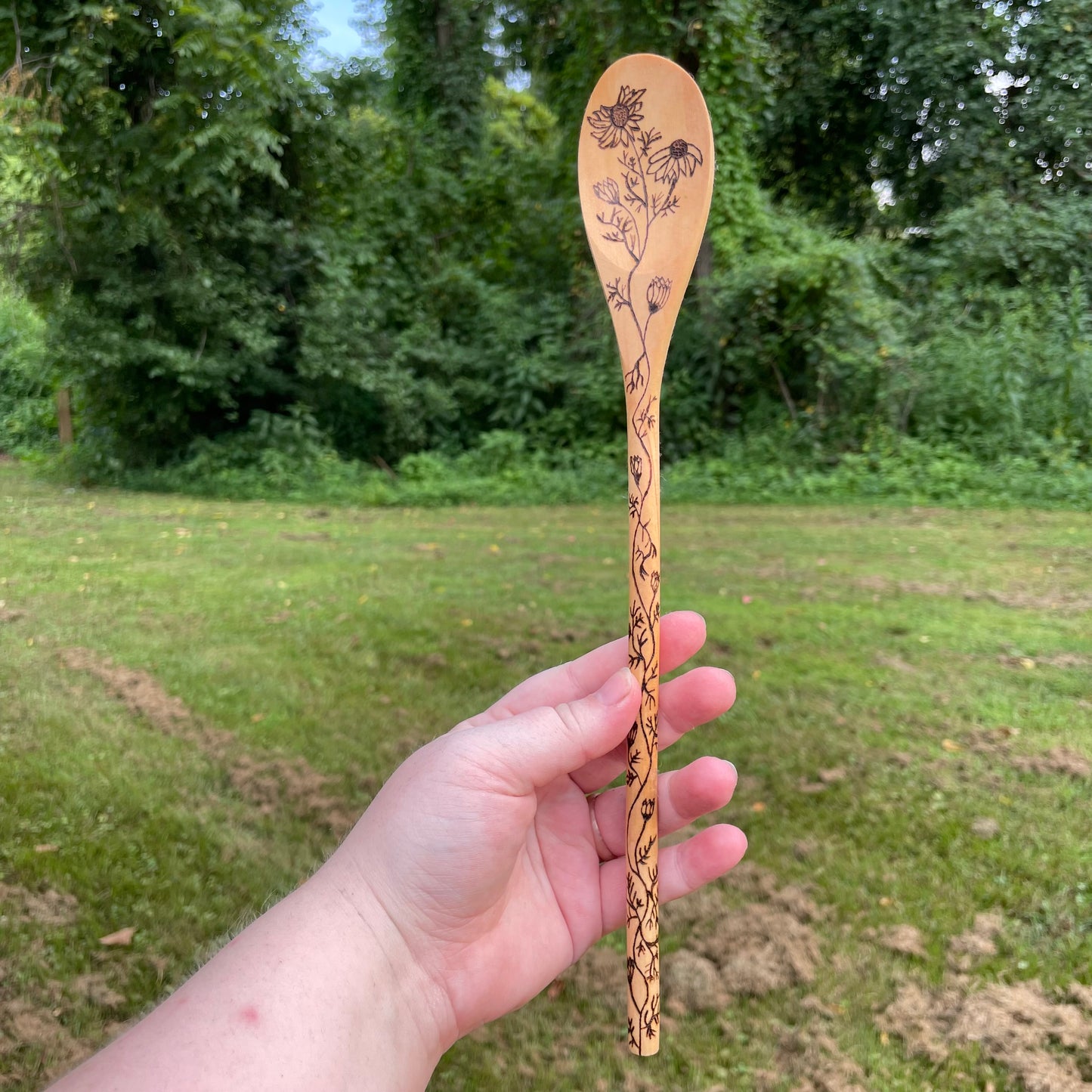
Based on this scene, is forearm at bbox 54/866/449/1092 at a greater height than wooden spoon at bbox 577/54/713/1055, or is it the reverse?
wooden spoon at bbox 577/54/713/1055

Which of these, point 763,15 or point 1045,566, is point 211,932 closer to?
point 1045,566

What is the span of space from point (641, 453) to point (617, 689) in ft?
1.42

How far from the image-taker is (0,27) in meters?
3.86

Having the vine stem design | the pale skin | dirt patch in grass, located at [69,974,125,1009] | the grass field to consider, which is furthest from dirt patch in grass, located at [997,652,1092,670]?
dirt patch in grass, located at [69,974,125,1009]

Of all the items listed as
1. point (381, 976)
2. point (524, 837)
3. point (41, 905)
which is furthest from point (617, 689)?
point (41, 905)

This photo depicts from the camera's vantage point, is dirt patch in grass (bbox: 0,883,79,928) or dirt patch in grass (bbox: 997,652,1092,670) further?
dirt patch in grass (bbox: 997,652,1092,670)

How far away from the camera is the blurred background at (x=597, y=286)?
298 inches

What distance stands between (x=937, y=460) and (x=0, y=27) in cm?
701

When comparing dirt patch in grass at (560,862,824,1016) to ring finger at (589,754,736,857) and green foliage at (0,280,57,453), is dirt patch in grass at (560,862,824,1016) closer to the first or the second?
ring finger at (589,754,736,857)

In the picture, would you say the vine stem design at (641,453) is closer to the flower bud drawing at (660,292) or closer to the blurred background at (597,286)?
the flower bud drawing at (660,292)

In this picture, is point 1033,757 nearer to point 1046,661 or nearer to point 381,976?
point 1046,661

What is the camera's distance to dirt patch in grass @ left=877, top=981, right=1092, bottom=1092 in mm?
1601

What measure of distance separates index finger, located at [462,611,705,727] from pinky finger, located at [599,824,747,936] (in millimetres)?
316

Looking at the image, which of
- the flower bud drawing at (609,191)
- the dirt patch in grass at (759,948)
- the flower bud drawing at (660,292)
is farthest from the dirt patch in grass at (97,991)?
the flower bud drawing at (609,191)
